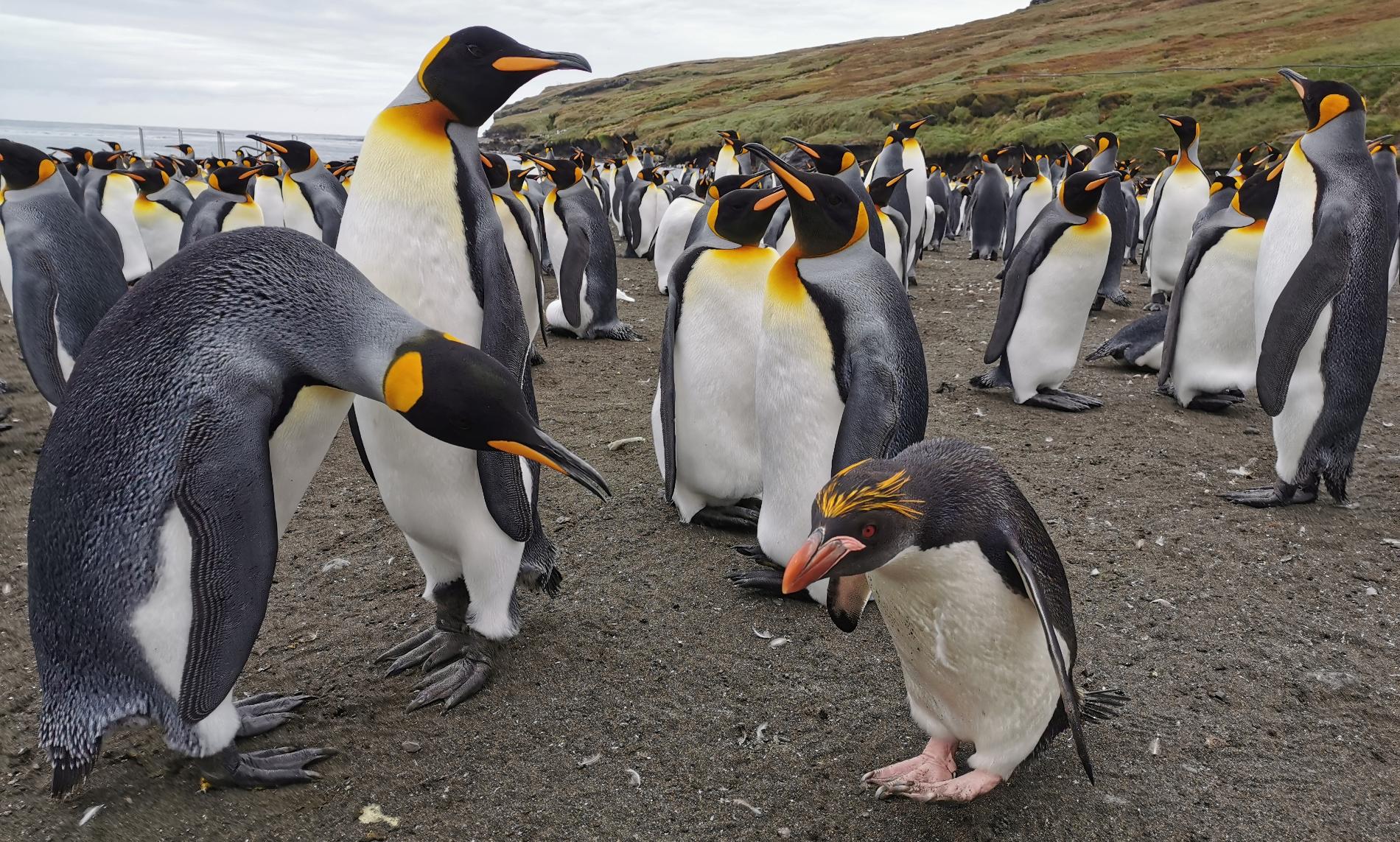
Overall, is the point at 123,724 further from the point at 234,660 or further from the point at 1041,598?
the point at 1041,598

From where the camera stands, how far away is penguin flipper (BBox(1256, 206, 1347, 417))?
12.3 ft

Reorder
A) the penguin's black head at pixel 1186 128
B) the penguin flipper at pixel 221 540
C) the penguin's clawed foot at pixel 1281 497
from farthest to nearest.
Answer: the penguin's black head at pixel 1186 128
the penguin's clawed foot at pixel 1281 497
the penguin flipper at pixel 221 540

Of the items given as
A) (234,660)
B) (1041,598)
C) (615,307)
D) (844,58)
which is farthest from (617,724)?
(844,58)

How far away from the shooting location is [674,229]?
31.5ft

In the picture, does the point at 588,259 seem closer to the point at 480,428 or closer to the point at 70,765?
the point at 480,428

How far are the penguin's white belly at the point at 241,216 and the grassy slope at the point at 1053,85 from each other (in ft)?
74.8

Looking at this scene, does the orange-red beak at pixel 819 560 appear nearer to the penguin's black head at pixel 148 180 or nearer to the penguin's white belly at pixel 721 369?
the penguin's white belly at pixel 721 369

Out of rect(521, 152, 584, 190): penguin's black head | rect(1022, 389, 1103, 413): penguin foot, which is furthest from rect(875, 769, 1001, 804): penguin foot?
rect(521, 152, 584, 190): penguin's black head

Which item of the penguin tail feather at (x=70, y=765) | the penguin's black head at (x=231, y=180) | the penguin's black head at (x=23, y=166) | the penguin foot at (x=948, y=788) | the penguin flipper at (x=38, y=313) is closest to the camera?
the penguin tail feather at (x=70, y=765)

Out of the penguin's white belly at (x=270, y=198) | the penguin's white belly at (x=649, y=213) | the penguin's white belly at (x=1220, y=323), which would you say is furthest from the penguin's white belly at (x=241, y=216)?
the penguin's white belly at (x=1220, y=323)

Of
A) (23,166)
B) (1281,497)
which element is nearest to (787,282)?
(1281,497)

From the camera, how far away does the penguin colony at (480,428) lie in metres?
1.76

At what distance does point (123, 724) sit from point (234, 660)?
29cm

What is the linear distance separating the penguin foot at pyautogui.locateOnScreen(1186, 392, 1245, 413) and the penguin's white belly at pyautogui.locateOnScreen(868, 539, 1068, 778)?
4283 millimetres
